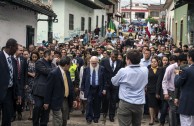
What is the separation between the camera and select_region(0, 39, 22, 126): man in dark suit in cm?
820

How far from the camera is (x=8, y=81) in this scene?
8.33 metres

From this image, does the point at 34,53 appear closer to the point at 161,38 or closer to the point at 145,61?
the point at 145,61

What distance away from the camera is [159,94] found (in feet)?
37.3

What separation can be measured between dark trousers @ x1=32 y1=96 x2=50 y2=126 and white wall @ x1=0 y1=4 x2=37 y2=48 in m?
5.44

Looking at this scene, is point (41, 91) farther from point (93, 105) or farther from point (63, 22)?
point (63, 22)

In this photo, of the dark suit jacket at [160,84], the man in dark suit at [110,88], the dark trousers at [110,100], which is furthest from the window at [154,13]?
the dark suit jacket at [160,84]

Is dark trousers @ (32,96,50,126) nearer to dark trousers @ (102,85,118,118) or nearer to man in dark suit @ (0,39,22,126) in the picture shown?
man in dark suit @ (0,39,22,126)

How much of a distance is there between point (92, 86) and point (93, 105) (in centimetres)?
56

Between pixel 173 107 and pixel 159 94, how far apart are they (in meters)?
1.60

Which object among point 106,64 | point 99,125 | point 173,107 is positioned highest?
point 106,64

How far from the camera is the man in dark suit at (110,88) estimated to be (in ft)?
39.8

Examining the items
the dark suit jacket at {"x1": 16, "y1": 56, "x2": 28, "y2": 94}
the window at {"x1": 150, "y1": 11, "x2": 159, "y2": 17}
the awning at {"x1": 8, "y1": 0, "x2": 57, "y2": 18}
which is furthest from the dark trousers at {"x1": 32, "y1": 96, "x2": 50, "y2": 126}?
the window at {"x1": 150, "y1": 11, "x2": 159, "y2": 17}

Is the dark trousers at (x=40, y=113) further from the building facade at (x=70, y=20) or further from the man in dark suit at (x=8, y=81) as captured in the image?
the building facade at (x=70, y=20)

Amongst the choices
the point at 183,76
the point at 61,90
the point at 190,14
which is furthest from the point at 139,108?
the point at 190,14
